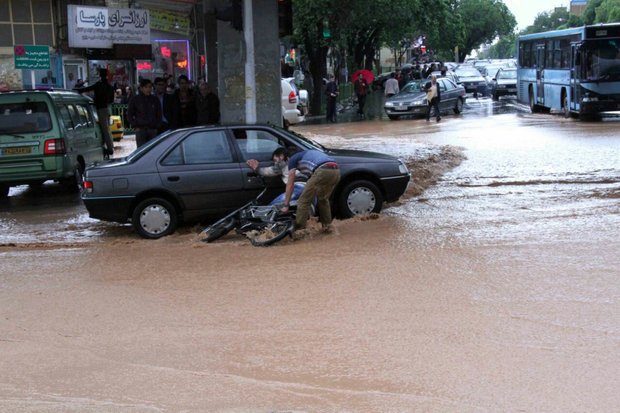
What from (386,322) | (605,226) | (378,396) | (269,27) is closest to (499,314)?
(386,322)

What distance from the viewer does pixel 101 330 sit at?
280 inches

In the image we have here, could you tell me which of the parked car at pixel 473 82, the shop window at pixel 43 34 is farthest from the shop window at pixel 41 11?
the parked car at pixel 473 82

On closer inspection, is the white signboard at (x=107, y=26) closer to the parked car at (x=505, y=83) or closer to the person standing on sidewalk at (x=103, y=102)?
the person standing on sidewalk at (x=103, y=102)

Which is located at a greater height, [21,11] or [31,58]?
[21,11]

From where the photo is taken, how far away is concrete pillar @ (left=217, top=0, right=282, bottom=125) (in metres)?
15.6

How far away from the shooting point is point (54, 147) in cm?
1374

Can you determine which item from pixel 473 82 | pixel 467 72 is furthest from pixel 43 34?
pixel 467 72

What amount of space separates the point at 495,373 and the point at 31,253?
6.57 meters

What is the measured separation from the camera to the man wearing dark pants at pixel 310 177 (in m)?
9.82

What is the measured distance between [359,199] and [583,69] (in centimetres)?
1644

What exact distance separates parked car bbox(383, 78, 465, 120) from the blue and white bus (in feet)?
11.6

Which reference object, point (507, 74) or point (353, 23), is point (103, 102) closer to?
point (353, 23)

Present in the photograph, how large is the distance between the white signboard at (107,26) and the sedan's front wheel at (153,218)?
1716 cm

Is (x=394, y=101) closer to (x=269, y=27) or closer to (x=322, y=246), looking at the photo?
(x=269, y=27)
